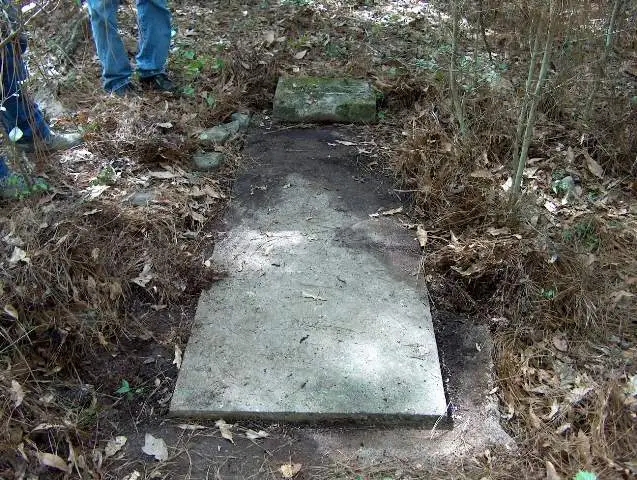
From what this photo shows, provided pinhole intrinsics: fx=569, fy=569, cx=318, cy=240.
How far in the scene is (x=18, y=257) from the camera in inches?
104

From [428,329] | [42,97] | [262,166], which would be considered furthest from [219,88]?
[428,329]

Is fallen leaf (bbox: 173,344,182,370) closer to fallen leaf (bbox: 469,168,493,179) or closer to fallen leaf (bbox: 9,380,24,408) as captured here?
fallen leaf (bbox: 9,380,24,408)

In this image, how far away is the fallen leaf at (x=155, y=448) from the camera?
2.18m

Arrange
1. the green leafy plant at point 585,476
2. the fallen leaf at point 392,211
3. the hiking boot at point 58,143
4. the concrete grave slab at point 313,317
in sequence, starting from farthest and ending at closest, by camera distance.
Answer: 1. the hiking boot at point 58,143
2. the fallen leaf at point 392,211
3. the concrete grave slab at point 313,317
4. the green leafy plant at point 585,476

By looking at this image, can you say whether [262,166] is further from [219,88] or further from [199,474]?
[199,474]

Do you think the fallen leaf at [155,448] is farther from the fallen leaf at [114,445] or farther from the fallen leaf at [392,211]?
the fallen leaf at [392,211]

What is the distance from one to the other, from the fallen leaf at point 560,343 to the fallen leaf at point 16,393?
2.22 metres

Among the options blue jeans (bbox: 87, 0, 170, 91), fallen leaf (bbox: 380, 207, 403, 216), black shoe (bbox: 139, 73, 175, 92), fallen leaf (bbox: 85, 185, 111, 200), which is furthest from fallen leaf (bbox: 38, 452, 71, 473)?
black shoe (bbox: 139, 73, 175, 92)

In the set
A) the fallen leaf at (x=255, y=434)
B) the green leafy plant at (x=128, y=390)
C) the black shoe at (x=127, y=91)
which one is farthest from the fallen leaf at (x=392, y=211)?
the black shoe at (x=127, y=91)

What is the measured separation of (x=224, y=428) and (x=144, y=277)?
0.96 m

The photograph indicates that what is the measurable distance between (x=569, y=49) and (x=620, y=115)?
22.0 inches

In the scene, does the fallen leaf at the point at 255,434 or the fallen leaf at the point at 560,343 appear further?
the fallen leaf at the point at 560,343

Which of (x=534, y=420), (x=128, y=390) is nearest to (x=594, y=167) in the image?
(x=534, y=420)

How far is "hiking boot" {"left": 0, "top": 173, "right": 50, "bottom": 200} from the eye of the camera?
10.3ft
